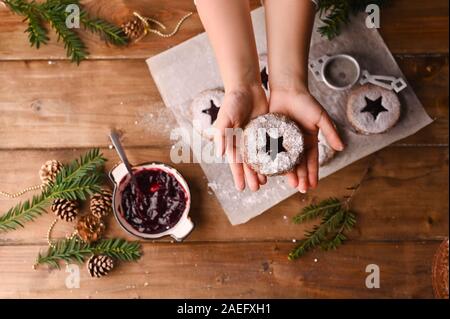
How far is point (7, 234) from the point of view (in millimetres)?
1556

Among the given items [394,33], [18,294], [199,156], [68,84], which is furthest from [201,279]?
[394,33]

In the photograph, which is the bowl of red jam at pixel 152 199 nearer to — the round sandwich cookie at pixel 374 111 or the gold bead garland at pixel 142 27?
the gold bead garland at pixel 142 27

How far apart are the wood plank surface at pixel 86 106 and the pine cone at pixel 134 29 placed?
7cm

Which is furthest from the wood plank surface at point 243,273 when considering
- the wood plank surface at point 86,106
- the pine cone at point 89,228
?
the wood plank surface at point 86,106

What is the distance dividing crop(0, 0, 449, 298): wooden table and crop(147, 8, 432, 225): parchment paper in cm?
3

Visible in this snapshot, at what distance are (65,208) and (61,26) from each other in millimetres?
520

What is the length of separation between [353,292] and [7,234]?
3.30 ft

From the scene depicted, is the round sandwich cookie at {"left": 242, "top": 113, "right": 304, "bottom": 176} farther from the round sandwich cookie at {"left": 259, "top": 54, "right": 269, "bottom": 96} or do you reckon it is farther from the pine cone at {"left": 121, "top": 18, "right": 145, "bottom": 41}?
the pine cone at {"left": 121, "top": 18, "right": 145, "bottom": 41}

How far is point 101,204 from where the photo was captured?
1.52 m

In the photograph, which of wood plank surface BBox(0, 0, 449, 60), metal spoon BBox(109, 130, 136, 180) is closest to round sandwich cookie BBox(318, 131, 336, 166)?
wood plank surface BBox(0, 0, 449, 60)

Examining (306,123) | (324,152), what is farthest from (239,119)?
(324,152)

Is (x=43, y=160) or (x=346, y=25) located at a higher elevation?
(x=346, y=25)

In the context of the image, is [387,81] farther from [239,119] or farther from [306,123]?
[239,119]

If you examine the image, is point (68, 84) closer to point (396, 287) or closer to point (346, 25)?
point (346, 25)
